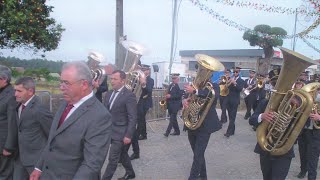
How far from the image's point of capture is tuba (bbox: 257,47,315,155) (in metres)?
3.98

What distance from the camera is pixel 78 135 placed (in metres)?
2.93

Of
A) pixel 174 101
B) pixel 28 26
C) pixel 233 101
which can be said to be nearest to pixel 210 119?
pixel 174 101

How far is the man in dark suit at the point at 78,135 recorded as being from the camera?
2920 millimetres

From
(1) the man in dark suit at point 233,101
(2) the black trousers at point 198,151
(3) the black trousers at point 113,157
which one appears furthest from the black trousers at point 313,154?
(1) the man in dark suit at point 233,101

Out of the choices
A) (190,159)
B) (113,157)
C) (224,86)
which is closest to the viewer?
(113,157)

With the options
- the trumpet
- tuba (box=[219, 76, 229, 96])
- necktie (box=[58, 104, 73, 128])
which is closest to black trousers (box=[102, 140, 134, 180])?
necktie (box=[58, 104, 73, 128])

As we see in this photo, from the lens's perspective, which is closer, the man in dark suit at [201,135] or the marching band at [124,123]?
the marching band at [124,123]

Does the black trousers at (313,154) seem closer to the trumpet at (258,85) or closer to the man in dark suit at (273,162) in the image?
the man in dark suit at (273,162)

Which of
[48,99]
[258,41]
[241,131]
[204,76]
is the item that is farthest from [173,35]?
[258,41]

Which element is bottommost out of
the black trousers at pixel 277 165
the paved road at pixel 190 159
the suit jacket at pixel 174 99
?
the paved road at pixel 190 159

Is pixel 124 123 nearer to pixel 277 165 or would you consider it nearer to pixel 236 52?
pixel 277 165

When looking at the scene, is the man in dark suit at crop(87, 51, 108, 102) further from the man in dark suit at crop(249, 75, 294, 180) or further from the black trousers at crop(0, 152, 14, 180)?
the man in dark suit at crop(249, 75, 294, 180)

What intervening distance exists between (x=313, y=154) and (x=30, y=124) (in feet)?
14.0

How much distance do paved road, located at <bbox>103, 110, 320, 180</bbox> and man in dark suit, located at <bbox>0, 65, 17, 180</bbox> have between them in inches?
73.3
